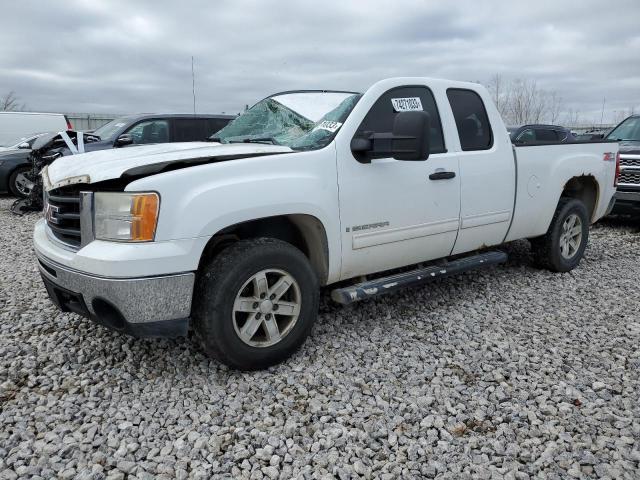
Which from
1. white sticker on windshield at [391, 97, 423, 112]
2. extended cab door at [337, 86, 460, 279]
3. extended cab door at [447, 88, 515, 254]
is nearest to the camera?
extended cab door at [337, 86, 460, 279]

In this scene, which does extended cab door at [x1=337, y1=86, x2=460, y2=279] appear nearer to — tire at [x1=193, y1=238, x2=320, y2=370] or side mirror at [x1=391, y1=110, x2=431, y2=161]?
side mirror at [x1=391, y1=110, x2=431, y2=161]

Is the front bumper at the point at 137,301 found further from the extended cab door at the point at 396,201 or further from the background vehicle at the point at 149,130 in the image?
the background vehicle at the point at 149,130

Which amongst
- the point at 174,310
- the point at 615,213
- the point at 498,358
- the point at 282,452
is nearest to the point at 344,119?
the point at 174,310

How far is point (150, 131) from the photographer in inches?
358

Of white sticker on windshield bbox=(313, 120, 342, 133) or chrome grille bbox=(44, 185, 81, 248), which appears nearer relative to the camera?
chrome grille bbox=(44, 185, 81, 248)

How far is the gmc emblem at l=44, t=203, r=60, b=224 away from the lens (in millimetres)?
3220

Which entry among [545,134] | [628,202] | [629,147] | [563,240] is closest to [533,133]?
[545,134]

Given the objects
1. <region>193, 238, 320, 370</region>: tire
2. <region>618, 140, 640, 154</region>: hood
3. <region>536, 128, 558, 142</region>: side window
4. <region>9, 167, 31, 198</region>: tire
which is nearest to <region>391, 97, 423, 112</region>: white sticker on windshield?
<region>193, 238, 320, 370</region>: tire

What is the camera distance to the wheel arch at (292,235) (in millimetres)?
3219

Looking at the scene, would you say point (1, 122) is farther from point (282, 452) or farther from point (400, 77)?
point (282, 452)

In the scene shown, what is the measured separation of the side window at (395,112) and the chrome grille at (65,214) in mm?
1831

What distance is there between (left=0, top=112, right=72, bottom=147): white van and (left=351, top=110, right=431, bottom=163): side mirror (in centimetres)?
1299

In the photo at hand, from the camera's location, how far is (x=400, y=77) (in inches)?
153

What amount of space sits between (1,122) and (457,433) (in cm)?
1505
